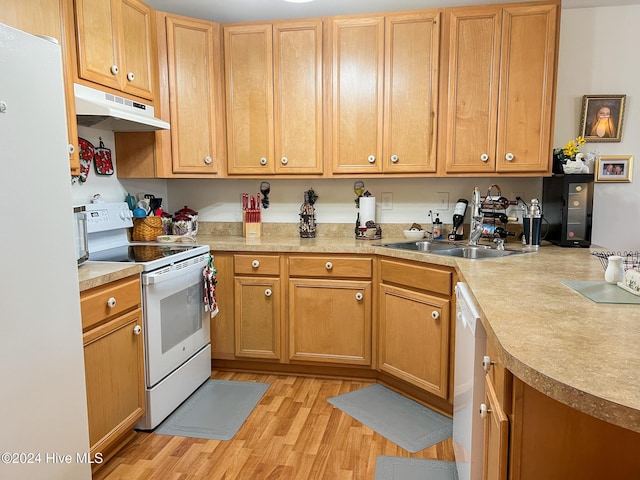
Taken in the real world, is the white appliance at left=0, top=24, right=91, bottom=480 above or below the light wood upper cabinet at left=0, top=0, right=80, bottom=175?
below

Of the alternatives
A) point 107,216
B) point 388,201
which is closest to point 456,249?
point 388,201

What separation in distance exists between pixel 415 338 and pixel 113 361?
1538 mm

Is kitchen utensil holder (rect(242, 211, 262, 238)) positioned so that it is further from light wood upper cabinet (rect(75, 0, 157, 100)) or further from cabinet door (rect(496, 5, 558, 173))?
cabinet door (rect(496, 5, 558, 173))

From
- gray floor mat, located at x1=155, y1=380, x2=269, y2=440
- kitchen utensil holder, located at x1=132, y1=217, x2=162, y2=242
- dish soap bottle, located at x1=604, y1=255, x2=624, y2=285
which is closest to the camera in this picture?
dish soap bottle, located at x1=604, y1=255, x2=624, y2=285

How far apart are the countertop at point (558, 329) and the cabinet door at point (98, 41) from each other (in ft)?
3.16

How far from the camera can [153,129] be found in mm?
2771

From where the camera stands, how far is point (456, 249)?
8.88 feet

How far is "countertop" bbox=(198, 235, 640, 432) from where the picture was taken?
2.47ft

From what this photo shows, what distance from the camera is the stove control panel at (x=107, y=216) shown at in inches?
99.5

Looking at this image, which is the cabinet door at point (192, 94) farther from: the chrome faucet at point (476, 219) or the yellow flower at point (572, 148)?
the yellow flower at point (572, 148)

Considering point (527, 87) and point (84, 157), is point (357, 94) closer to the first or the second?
point (527, 87)

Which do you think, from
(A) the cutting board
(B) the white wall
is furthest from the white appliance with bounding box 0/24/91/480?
(B) the white wall

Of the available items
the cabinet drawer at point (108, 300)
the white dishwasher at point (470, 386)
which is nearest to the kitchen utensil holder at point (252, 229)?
the cabinet drawer at point (108, 300)

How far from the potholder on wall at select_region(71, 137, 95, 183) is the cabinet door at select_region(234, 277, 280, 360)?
1079 mm
